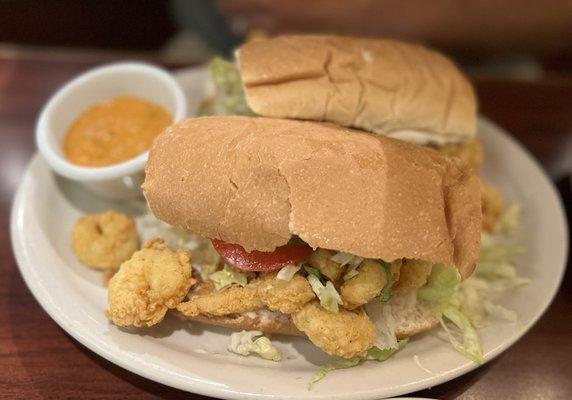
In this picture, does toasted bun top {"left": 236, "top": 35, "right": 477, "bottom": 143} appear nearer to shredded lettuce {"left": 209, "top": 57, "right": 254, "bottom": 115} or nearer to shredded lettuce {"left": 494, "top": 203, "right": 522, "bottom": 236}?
shredded lettuce {"left": 209, "top": 57, "right": 254, "bottom": 115}

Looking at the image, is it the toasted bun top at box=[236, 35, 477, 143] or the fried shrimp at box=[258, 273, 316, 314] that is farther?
the toasted bun top at box=[236, 35, 477, 143]

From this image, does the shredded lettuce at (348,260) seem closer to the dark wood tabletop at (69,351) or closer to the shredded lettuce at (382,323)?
the shredded lettuce at (382,323)

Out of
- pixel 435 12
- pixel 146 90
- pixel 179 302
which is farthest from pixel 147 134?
pixel 435 12

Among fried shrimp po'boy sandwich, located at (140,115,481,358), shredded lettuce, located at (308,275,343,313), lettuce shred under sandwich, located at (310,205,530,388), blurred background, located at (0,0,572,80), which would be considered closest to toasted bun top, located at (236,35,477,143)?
fried shrimp po'boy sandwich, located at (140,115,481,358)

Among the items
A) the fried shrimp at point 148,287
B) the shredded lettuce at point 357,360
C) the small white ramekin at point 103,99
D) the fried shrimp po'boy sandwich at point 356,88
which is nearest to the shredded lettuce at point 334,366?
the shredded lettuce at point 357,360

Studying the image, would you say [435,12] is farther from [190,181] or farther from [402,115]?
[190,181]

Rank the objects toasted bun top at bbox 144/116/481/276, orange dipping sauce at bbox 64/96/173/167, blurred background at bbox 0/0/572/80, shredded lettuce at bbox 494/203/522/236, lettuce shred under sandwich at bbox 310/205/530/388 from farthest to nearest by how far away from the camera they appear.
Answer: blurred background at bbox 0/0/572/80 → shredded lettuce at bbox 494/203/522/236 → orange dipping sauce at bbox 64/96/173/167 → lettuce shred under sandwich at bbox 310/205/530/388 → toasted bun top at bbox 144/116/481/276

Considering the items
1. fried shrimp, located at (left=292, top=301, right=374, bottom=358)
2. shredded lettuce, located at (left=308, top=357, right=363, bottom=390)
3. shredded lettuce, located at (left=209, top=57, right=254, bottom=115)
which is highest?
shredded lettuce, located at (left=209, top=57, right=254, bottom=115)
